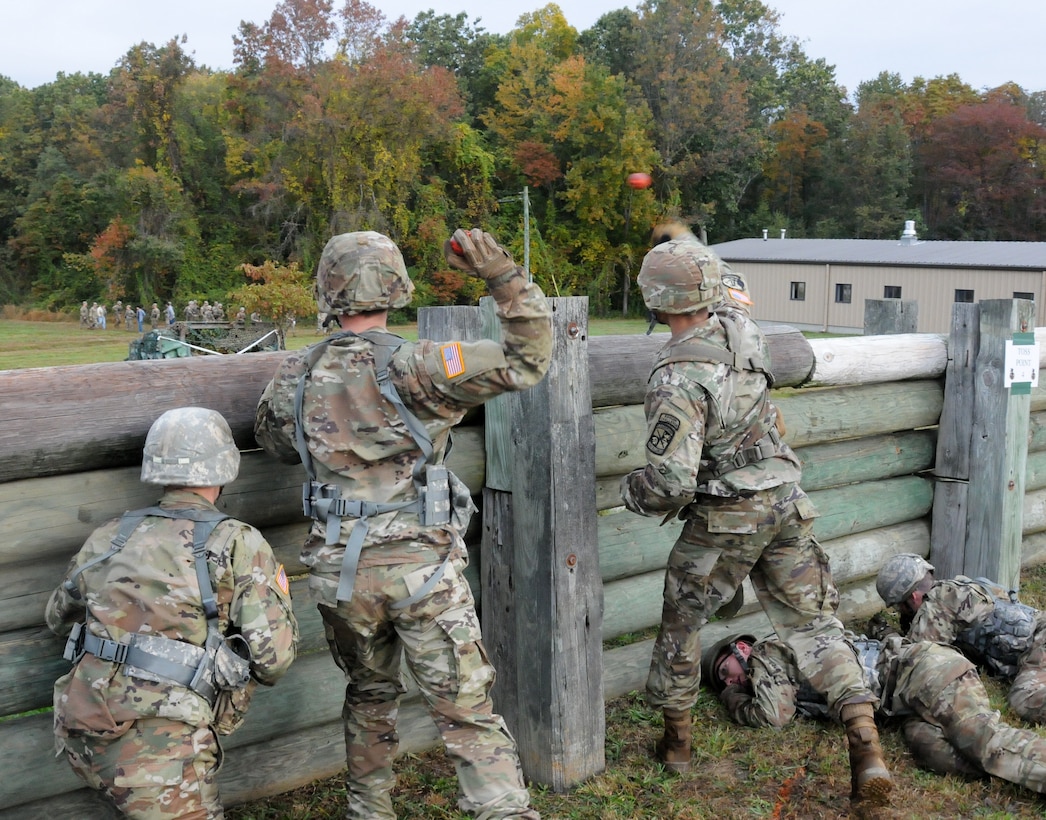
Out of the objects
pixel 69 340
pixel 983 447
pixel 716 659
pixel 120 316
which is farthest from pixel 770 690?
pixel 120 316

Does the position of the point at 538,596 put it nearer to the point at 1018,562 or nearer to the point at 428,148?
the point at 1018,562

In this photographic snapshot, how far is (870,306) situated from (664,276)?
13.1ft

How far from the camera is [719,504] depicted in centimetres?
471

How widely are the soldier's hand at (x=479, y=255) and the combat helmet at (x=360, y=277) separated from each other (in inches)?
10.1

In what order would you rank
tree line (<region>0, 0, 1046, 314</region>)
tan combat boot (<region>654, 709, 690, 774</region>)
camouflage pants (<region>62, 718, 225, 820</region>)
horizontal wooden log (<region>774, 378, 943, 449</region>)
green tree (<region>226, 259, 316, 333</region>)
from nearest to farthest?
camouflage pants (<region>62, 718, 225, 820</region>) → tan combat boot (<region>654, 709, 690, 774</region>) → horizontal wooden log (<region>774, 378, 943, 449</region>) → green tree (<region>226, 259, 316, 333</region>) → tree line (<region>0, 0, 1046, 314</region>)

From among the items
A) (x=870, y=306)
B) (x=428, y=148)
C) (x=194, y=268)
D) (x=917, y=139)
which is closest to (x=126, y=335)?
(x=194, y=268)

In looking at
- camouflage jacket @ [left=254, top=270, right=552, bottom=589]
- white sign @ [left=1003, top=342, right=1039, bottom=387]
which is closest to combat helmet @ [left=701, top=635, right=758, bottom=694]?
camouflage jacket @ [left=254, top=270, right=552, bottom=589]

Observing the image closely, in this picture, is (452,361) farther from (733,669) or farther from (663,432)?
(733,669)

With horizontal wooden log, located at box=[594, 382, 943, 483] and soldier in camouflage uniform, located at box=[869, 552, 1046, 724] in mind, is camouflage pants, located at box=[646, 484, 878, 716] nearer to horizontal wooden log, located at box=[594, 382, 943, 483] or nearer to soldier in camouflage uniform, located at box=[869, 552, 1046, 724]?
horizontal wooden log, located at box=[594, 382, 943, 483]

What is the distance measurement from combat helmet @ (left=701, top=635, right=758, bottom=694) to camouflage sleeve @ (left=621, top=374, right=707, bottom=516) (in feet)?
5.05

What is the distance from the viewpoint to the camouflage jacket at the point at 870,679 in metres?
4.89

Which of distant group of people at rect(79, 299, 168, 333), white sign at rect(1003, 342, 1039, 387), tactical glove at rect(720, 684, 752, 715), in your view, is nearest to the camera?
tactical glove at rect(720, 684, 752, 715)

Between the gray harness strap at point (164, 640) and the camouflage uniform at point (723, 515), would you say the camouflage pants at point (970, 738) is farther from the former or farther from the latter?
the gray harness strap at point (164, 640)

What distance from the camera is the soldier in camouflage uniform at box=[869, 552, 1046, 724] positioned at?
549 cm
